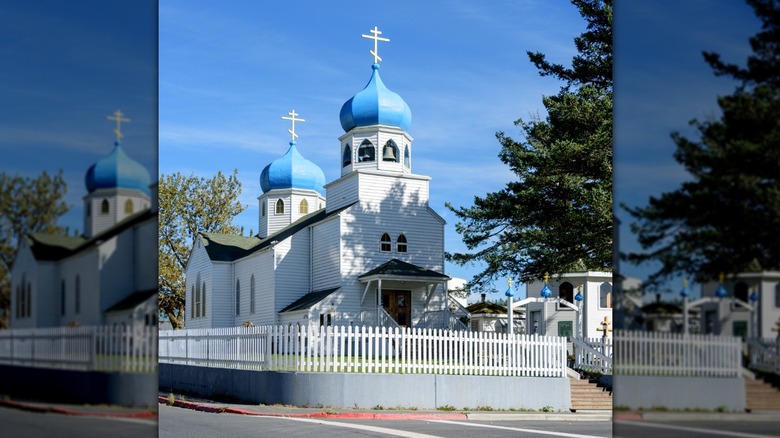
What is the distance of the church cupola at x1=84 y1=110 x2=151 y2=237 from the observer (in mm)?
3021

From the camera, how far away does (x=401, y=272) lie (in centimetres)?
4156

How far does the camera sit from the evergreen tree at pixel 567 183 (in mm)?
26859

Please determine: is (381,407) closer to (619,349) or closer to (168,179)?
(619,349)

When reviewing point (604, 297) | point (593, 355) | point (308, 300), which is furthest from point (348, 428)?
point (604, 297)

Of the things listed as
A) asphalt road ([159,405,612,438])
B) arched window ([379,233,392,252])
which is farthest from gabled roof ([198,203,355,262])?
asphalt road ([159,405,612,438])

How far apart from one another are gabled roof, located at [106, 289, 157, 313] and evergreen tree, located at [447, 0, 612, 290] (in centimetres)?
2328

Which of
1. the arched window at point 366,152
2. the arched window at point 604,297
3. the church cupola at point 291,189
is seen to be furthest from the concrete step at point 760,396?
the church cupola at point 291,189

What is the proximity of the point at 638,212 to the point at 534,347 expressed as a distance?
2045cm

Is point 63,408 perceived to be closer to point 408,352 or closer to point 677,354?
point 677,354

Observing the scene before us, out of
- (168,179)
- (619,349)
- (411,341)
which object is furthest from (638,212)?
(168,179)

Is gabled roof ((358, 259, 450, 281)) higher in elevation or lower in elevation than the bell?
lower

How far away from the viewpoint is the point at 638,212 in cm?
298

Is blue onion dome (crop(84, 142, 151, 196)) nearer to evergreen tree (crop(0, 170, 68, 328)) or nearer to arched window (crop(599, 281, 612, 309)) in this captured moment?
evergreen tree (crop(0, 170, 68, 328))

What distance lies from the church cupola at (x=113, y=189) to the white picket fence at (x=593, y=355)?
946 inches
